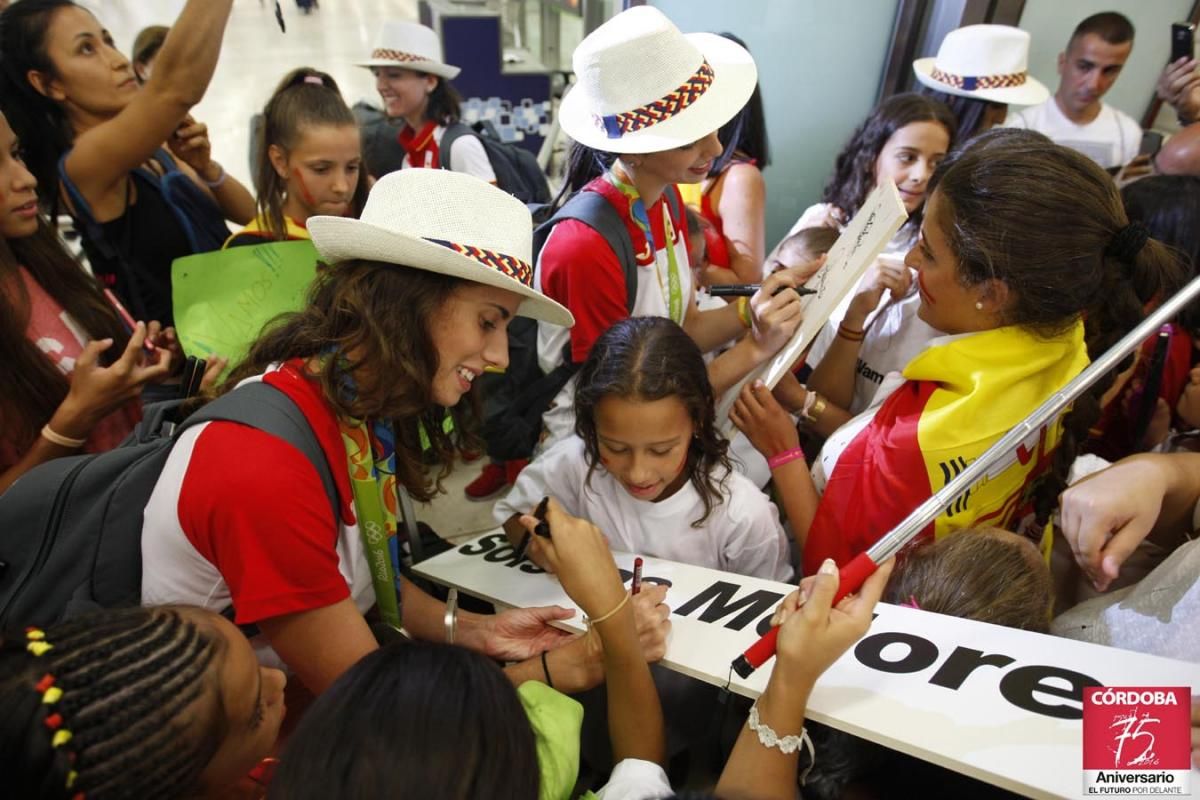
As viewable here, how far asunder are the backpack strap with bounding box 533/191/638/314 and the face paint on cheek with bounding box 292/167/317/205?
2.69 ft

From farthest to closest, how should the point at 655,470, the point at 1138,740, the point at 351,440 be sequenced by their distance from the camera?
the point at 655,470, the point at 351,440, the point at 1138,740

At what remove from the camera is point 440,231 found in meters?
1.25

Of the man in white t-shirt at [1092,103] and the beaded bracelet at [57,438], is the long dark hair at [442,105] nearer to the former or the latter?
the beaded bracelet at [57,438]

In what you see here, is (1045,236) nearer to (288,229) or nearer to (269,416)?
(269,416)

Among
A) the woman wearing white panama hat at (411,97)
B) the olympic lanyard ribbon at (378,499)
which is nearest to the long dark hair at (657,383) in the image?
the olympic lanyard ribbon at (378,499)

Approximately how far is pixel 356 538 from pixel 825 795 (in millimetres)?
998

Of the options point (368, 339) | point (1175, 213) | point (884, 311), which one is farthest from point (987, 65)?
point (368, 339)

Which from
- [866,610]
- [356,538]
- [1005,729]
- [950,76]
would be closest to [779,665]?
[866,610]

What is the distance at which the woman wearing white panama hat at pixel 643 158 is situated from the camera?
1759 millimetres

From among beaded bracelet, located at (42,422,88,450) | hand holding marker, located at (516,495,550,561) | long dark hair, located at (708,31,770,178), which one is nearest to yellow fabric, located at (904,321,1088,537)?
hand holding marker, located at (516,495,550,561)

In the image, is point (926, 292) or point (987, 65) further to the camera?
point (987, 65)

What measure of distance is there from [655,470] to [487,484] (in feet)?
5.50

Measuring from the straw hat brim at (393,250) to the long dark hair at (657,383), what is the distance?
1.28 feet

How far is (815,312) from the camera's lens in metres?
1.65
